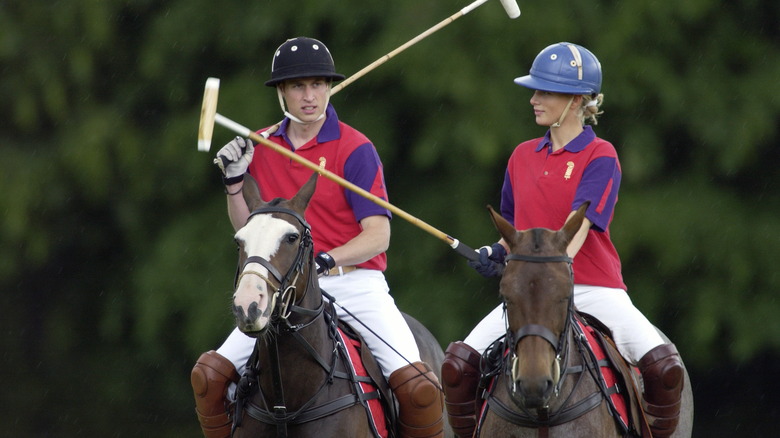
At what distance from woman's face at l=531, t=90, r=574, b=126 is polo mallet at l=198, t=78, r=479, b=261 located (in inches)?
28.7

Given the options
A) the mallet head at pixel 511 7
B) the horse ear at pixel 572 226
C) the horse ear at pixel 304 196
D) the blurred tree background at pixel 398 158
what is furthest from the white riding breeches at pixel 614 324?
the blurred tree background at pixel 398 158

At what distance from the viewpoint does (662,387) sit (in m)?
5.85

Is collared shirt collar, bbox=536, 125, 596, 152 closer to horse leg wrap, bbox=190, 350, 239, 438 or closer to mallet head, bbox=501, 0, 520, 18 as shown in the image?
mallet head, bbox=501, 0, 520, 18

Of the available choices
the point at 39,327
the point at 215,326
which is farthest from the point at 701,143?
the point at 39,327

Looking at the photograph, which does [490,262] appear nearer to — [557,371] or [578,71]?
[557,371]

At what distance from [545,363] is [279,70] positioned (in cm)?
213

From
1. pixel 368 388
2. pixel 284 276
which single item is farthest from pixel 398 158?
pixel 284 276

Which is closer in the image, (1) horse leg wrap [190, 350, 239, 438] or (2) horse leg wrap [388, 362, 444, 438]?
(1) horse leg wrap [190, 350, 239, 438]

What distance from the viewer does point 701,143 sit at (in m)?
11.1

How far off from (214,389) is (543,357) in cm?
173

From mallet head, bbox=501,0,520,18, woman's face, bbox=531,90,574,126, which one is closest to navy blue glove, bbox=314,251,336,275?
woman's face, bbox=531,90,574,126

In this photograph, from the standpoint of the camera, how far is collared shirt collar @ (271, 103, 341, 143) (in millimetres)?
6191

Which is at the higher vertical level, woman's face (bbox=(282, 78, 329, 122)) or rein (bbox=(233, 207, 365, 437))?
woman's face (bbox=(282, 78, 329, 122))

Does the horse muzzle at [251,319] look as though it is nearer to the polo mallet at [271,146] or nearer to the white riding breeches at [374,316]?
the polo mallet at [271,146]
